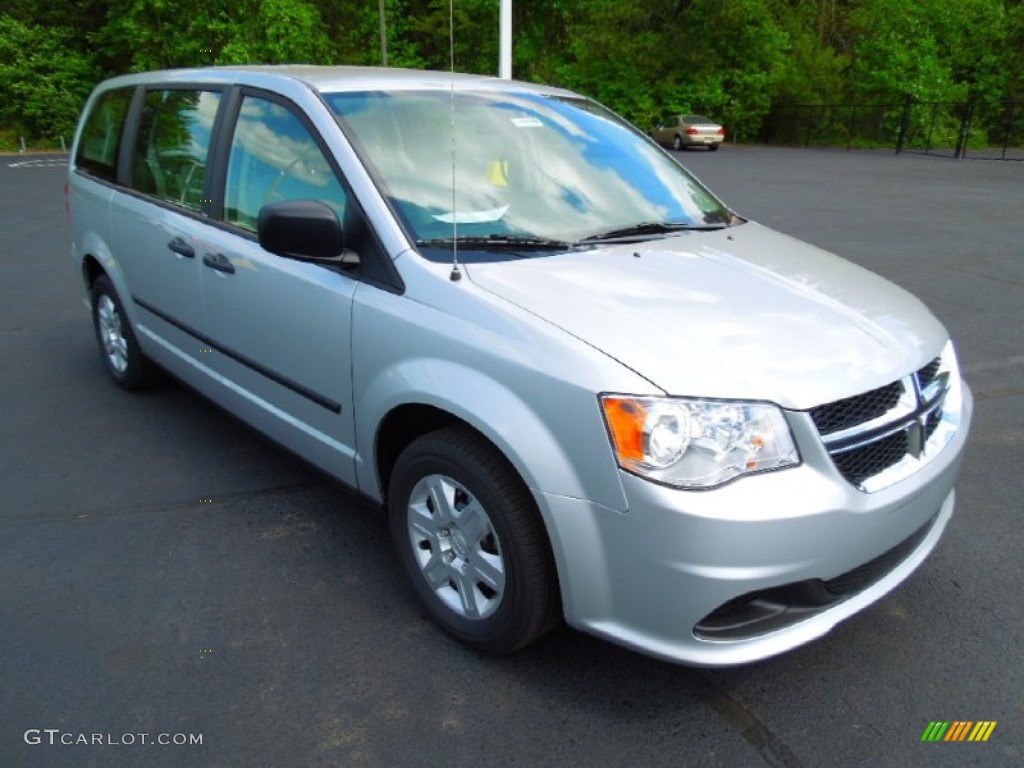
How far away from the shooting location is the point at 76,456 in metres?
4.11

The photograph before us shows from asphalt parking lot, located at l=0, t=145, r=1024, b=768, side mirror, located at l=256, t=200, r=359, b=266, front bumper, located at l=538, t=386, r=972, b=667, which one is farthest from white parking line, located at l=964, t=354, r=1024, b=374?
side mirror, located at l=256, t=200, r=359, b=266

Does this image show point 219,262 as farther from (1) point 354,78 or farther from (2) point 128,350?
(2) point 128,350

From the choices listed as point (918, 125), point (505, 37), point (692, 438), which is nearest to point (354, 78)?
point (692, 438)

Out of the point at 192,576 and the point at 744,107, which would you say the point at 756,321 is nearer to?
the point at 192,576

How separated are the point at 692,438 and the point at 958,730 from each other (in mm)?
1189

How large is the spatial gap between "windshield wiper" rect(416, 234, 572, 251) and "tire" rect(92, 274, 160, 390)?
2.72 meters

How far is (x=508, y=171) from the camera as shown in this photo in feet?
10.2

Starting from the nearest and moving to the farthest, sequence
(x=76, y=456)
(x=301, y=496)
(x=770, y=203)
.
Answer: (x=301, y=496) < (x=76, y=456) < (x=770, y=203)

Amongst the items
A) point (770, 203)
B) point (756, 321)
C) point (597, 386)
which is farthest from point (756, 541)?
point (770, 203)

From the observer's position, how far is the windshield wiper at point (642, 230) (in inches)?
118

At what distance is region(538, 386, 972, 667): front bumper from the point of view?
2033 millimetres

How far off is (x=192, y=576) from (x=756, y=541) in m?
2.11

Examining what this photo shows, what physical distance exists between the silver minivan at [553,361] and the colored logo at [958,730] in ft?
1.28

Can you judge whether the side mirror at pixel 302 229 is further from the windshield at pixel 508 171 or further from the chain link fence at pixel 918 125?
the chain link fence at pixel 918 125
